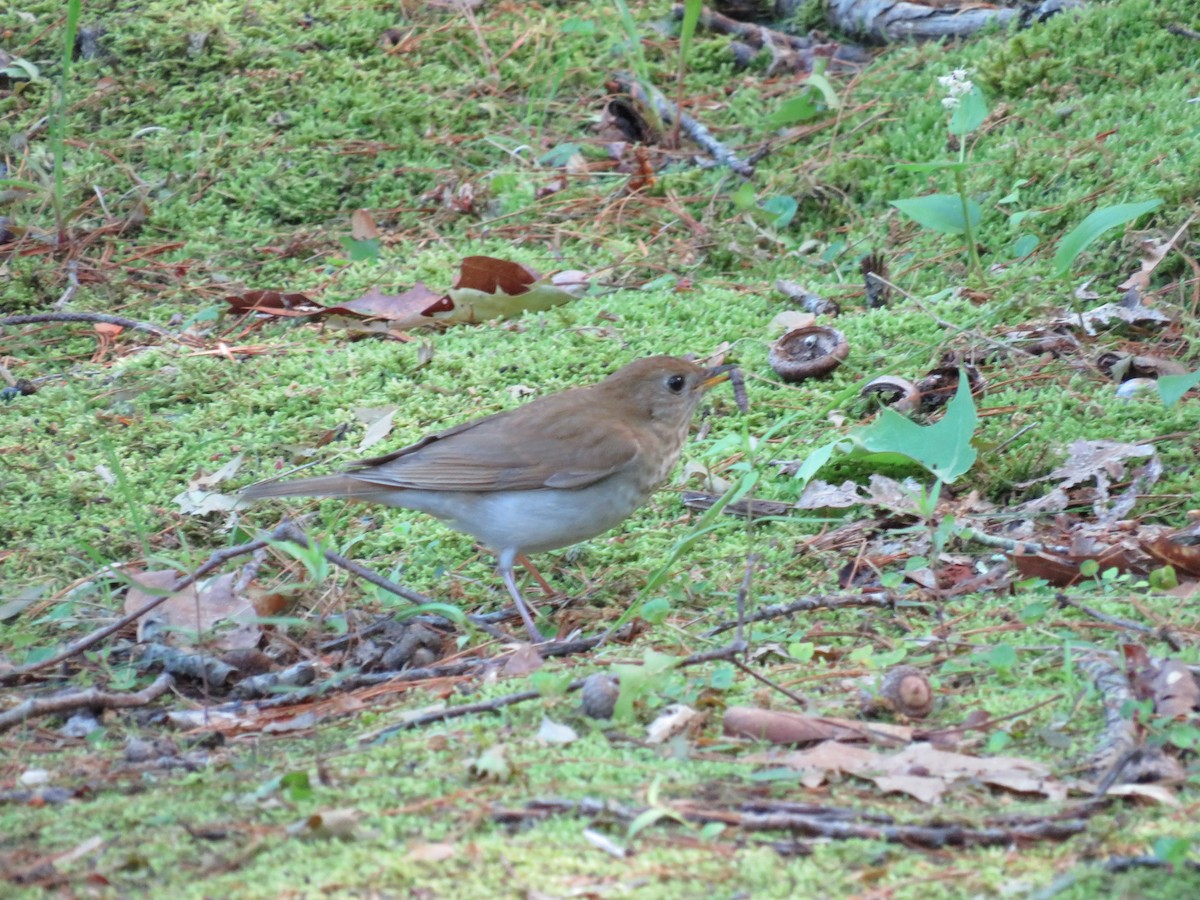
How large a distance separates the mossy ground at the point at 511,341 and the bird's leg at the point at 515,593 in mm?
266

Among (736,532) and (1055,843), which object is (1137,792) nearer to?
(1055,843)

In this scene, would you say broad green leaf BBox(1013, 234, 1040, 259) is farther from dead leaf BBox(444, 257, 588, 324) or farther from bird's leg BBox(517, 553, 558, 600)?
bird's leg BBox(517, 553, 558, 600)

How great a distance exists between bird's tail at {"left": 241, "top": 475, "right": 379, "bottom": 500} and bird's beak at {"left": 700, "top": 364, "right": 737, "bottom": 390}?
143cm

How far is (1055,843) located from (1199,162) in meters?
4.55

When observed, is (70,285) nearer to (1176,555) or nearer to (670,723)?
(670,723)

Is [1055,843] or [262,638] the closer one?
[1055,843]

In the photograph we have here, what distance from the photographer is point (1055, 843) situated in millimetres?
2520

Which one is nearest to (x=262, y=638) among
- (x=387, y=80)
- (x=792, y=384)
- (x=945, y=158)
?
(x=792, y=384)

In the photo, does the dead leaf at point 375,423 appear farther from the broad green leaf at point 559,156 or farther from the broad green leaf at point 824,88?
the broad green leaf at point 824,88

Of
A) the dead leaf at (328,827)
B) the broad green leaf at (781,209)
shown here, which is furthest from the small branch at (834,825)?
the broad green leaf at (781,209)

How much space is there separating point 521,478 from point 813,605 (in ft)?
4.85

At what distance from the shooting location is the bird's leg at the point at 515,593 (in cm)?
438

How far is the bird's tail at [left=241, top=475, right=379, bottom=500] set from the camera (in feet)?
15.8

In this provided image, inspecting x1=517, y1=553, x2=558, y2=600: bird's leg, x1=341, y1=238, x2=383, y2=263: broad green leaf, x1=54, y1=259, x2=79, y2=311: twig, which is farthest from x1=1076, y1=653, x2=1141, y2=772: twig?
x1=54, y1=259, x2=79, y2=311: twig
